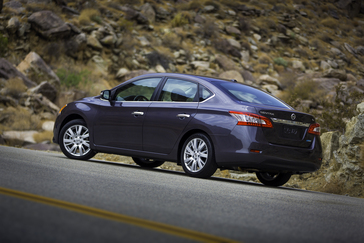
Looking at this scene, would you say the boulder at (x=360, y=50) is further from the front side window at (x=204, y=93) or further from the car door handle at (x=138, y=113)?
the car door handle at (x=138, y=113)

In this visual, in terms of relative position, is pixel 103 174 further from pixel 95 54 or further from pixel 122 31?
pixel 122 31

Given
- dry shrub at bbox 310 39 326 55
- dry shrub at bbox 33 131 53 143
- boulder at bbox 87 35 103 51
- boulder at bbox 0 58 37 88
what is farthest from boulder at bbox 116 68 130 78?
dry shrub at bbox 310 39 326 55

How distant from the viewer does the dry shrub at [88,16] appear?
30078 millimetres

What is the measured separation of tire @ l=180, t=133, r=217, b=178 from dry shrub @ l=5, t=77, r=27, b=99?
541 inches

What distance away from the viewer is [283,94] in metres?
28.2

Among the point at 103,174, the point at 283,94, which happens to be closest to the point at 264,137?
the point at 103,174

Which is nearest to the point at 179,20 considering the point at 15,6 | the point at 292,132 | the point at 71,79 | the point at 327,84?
the point at 15,6

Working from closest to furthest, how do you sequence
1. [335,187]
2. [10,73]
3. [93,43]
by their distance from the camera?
[335,187] → [10,73] → [93,43]

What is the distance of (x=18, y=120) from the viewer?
59.9 feet

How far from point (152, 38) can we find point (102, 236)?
3124 centimetres

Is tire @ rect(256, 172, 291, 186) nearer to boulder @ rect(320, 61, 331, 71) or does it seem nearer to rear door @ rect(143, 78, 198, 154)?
rear door @ rect(143, 78, 198, 154)

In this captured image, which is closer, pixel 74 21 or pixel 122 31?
pixel 74 21

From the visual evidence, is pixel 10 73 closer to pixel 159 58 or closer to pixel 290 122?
pixel 159 58

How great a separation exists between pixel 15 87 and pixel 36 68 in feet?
9.69
